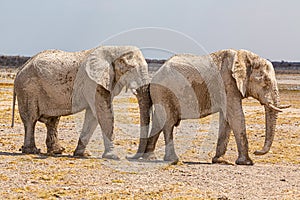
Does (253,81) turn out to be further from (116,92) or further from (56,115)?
(56,115)

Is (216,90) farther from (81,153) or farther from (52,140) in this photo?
(52,140)

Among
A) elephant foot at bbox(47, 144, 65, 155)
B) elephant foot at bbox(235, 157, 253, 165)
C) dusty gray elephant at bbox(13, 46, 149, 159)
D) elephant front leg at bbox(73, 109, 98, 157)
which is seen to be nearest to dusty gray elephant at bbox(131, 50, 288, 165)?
elephant foot at bbox(235, 157, 253, 165)

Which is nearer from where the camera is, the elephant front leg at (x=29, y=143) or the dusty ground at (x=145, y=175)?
the dusty ground at (x=145, y=175)

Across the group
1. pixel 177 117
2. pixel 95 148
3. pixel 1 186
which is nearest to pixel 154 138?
pixel 177 117

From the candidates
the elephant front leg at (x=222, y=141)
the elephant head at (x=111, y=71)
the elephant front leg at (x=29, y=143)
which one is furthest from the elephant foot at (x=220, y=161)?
the elephant front leg at (x=29, y=143)

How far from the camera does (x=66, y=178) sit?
8367 mm

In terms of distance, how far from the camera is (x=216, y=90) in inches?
407

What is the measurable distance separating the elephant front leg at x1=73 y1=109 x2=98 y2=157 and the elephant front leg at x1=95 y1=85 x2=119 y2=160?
57cm

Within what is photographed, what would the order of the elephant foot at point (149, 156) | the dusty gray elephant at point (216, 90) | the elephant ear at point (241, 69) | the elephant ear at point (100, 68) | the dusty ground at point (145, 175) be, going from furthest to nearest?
the elephant foot at point (149, 156) < the elephant ear at point (100, 68) < the dusty gray elephant at point (216, 90) < the elephant ear at point (241, 69) < the dusty ground at point (145, 175)

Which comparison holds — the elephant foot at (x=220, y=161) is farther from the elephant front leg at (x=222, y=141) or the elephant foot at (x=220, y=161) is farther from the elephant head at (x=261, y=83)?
the elephant head at (x=261, y=83)

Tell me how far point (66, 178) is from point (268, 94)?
12.8ft

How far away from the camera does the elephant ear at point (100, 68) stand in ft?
34.3

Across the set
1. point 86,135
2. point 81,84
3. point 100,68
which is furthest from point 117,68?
point 86,135

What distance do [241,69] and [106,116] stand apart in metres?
2.42
